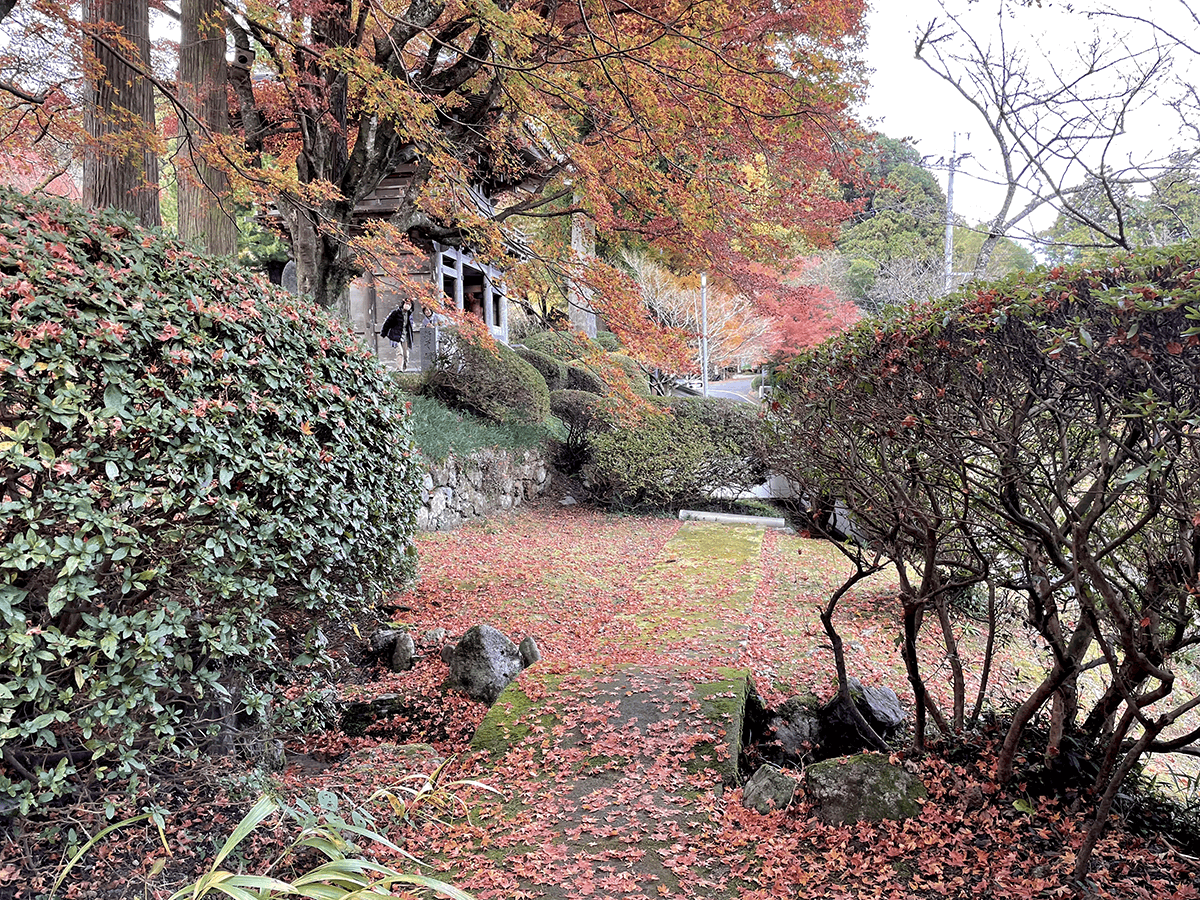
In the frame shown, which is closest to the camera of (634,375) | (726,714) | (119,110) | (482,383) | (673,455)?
(726,714)

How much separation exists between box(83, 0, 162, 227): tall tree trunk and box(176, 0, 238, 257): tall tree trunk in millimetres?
391

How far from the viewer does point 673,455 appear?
12055mm

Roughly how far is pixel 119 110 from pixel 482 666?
488cm

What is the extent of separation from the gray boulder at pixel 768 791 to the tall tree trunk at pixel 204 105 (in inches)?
223

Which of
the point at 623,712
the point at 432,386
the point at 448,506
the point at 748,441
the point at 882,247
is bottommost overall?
the point at 623,712

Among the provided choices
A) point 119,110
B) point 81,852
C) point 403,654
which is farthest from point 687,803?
point 119,110

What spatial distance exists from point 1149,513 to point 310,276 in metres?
7.49

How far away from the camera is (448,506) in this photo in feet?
33.4

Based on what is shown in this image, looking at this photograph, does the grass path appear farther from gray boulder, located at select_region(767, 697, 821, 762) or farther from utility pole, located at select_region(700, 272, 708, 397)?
utility pole, located at select_region(700, 272, 708, 397)

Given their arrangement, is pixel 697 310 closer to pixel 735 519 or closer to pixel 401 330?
pixel 401 330

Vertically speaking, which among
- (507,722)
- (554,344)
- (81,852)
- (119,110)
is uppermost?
(554,344)

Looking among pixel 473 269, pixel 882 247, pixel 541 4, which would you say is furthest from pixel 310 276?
pixel 882 247

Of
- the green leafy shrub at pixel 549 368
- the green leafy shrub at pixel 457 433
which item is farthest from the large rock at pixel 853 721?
the green leafy shrub at pixel 549 368

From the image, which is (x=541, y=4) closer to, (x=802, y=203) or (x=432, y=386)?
(x=802, y=203)
